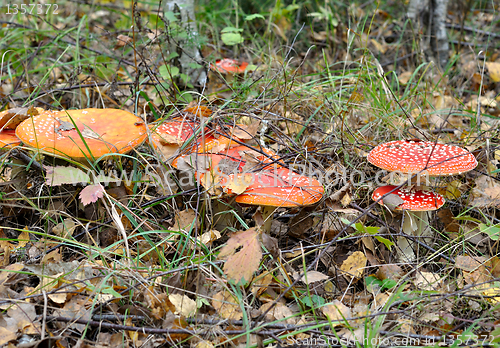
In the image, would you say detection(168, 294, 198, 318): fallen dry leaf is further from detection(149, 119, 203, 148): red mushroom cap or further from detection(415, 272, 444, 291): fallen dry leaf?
detection(415, 272, 444, 291): fallen dry leaf

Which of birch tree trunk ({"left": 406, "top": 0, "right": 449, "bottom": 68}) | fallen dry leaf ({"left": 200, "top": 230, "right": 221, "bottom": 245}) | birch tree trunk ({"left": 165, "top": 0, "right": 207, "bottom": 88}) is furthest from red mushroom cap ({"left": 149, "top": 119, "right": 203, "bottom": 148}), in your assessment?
birch tree trunk ({"left": 406, "top": 0, "right": 449, "bottom": 68})

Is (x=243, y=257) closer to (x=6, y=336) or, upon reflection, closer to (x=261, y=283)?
(x=261, y=283)

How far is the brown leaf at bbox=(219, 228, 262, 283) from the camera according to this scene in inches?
78.4

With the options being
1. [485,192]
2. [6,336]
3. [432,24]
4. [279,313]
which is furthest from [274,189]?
[432,24]

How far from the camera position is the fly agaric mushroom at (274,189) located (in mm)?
2422

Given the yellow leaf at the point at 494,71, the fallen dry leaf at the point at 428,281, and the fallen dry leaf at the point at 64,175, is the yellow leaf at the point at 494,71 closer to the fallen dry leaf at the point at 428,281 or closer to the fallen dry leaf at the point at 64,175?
the fallen dry leaf at the point at 428,281

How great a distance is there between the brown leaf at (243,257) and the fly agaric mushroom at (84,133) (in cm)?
110

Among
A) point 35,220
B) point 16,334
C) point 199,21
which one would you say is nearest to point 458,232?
point 16,334

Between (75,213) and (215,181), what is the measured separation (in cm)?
133

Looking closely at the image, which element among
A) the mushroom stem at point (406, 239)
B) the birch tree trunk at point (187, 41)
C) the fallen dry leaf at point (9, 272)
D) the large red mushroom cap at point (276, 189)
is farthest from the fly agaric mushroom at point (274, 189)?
the birch tree trunk at point (187, 41)

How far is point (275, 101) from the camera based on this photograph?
3637mm

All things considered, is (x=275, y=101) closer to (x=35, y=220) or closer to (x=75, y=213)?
(x=75, y=213)

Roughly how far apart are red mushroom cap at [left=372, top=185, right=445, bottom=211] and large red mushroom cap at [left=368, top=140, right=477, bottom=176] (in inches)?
9.1

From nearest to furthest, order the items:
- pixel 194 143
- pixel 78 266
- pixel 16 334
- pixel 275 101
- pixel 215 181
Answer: pixel 16 334
pixel 78 266
pixel 215 181
pixel 194 143
pixel 275 101
